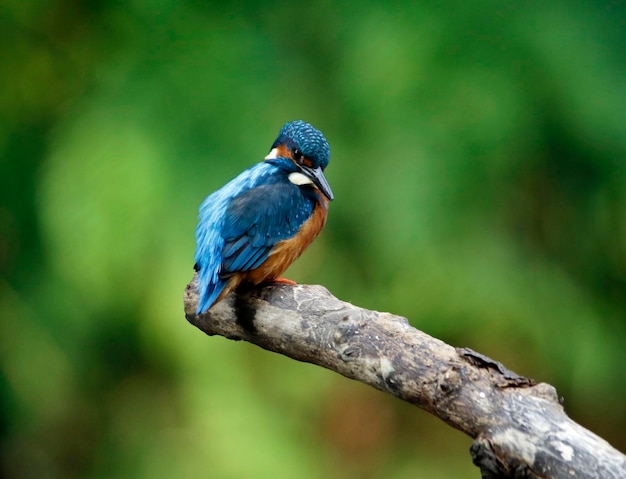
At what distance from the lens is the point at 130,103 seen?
287 cm

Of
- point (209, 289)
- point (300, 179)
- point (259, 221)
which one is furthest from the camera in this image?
point (300, 179)

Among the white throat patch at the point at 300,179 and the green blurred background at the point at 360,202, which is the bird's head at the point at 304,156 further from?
the green blurred background at the point at 360,202

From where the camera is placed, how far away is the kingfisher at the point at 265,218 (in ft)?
5.50

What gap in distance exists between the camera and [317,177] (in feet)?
5.98

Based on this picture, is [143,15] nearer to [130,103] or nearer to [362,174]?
[130,103]

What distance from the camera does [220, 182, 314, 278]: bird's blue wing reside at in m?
1.69

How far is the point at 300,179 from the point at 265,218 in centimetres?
14

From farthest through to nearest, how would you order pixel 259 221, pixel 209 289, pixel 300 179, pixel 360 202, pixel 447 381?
pixel 360 202
pixel 300 179
pixel 259 221
pixel 209 289
pixel 447 381

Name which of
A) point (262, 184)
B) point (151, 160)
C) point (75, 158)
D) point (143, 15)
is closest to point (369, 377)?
point (262, 184)

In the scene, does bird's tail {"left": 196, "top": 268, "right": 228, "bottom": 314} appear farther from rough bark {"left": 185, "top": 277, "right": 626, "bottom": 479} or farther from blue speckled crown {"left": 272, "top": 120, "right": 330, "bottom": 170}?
blue speckled crown {"left": 272, "top": 120, "right": 330, "bottom": 170}

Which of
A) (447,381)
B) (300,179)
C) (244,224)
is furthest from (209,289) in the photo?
(447,381)

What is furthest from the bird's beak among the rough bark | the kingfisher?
the rough bark

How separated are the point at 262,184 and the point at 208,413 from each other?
1152 millimetres

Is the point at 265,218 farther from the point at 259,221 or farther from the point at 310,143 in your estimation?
the point at 310,143
